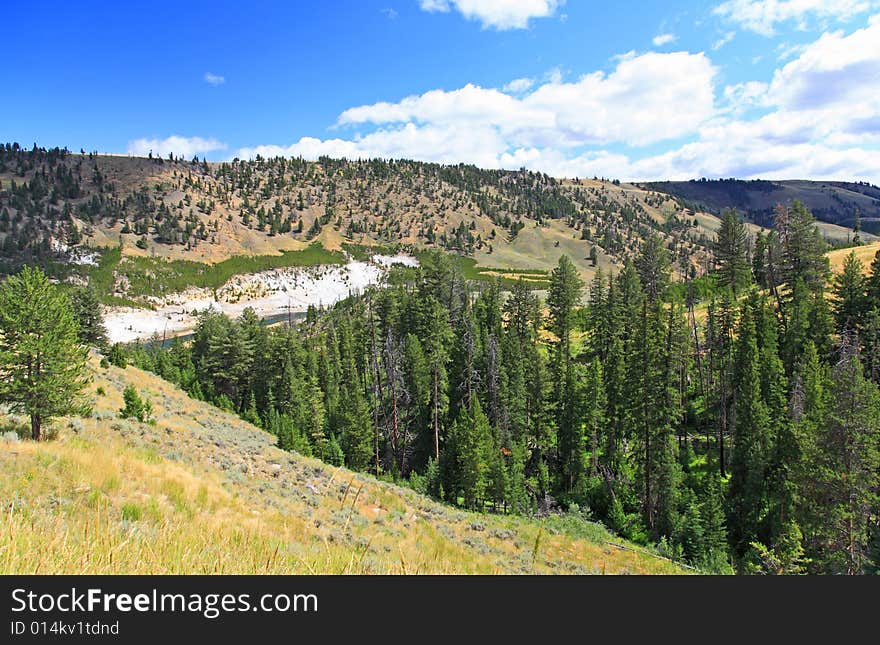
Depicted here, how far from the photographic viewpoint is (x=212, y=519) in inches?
336

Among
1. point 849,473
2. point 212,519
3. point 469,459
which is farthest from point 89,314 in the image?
Result: point 849,473

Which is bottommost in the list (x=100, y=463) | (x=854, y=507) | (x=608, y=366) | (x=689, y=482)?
(x=689, y=482)

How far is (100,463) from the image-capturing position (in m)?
11.2

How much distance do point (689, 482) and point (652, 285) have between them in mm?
38121

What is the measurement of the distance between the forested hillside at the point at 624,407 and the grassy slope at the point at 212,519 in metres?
6.94

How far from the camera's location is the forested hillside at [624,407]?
2637 cm

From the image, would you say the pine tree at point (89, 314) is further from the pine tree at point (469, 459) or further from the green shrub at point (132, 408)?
the pine tree at point (469, 459)

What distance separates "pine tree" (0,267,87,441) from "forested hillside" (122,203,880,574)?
806 inches

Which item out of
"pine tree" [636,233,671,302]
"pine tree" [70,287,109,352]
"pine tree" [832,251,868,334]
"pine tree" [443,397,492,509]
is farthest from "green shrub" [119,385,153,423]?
"pine tree" [636,233,671,302]

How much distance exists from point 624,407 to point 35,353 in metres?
38.9

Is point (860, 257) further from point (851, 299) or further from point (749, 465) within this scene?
point (749, 465)

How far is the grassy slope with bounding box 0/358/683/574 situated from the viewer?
13.8 feet

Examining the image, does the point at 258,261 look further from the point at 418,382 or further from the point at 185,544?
the point at 185,544

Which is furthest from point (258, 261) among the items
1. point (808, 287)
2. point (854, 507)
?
point (854, 507)
